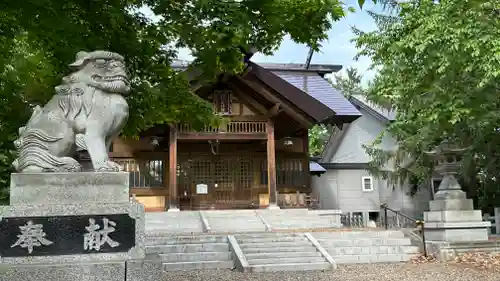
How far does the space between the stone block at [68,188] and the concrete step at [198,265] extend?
16.3ft

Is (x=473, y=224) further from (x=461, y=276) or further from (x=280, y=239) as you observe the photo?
(x=280, y=239)

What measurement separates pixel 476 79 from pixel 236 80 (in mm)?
10236

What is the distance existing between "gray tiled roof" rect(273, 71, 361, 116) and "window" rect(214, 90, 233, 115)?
14.4 feet

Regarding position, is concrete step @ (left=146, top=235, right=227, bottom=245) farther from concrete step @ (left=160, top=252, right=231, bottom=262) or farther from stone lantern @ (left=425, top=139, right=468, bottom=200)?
stone lantern @ (left=425, top=139, right=468, bottom=200)

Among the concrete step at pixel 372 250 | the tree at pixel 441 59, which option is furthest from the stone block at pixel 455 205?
the tree at pixel 441 59

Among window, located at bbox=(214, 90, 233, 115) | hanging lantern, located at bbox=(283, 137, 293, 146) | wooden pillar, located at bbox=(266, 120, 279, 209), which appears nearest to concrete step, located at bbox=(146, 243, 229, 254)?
wooden pillar, located at bbox=(266, 120, 279, 209)

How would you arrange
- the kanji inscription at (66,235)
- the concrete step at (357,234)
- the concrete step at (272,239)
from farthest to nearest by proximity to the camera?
the concrete step at (357,234)
the concrete step at (272,239)
the kanji inscription at (66,235)

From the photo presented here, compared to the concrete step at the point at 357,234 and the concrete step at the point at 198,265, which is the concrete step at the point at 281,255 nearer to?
the concrete step at the point at 198,265

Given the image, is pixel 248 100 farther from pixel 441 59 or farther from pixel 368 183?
pixel 441 59

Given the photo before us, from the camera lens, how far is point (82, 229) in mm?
4332

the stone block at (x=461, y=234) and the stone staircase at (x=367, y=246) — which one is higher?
the stone block at (x=461, y=234)

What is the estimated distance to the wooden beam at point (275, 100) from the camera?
57.8ft

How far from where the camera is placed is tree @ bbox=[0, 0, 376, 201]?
5914mm

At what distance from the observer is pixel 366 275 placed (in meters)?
Answer: 8.58
